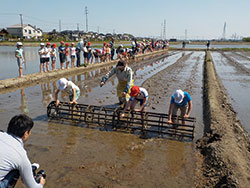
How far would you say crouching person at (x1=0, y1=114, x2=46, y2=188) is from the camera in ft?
6.28

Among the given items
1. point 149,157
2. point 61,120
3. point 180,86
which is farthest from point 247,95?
point 61,120

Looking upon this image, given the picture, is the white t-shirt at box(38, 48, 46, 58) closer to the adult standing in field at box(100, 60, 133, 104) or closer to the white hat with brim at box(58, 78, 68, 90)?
the adult standing in field at box(100, 60, 133, 104)

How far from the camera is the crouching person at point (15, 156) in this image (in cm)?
191

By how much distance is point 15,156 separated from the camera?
1.93 metres

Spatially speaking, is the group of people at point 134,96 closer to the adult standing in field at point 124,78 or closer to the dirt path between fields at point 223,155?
the adult standing in field at point 124,78

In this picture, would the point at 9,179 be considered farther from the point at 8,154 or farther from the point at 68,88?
the point at 68,88

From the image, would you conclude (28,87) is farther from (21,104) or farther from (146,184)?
(146,184)

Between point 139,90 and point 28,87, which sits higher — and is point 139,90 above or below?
above

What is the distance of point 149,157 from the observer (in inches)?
182

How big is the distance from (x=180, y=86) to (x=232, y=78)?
197 inches

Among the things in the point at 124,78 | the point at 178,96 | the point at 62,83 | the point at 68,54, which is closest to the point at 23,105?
the point at 62,83

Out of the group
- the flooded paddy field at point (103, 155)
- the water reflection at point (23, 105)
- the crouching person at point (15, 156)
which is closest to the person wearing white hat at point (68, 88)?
the flooded paddy field at point (103, 155)

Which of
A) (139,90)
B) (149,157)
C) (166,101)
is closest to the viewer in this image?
(149,157)

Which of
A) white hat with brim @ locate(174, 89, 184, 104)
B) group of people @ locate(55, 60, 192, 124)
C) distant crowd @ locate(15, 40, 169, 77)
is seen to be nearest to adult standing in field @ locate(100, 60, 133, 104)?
group of people @ locate(55, 60, 192, 124)
